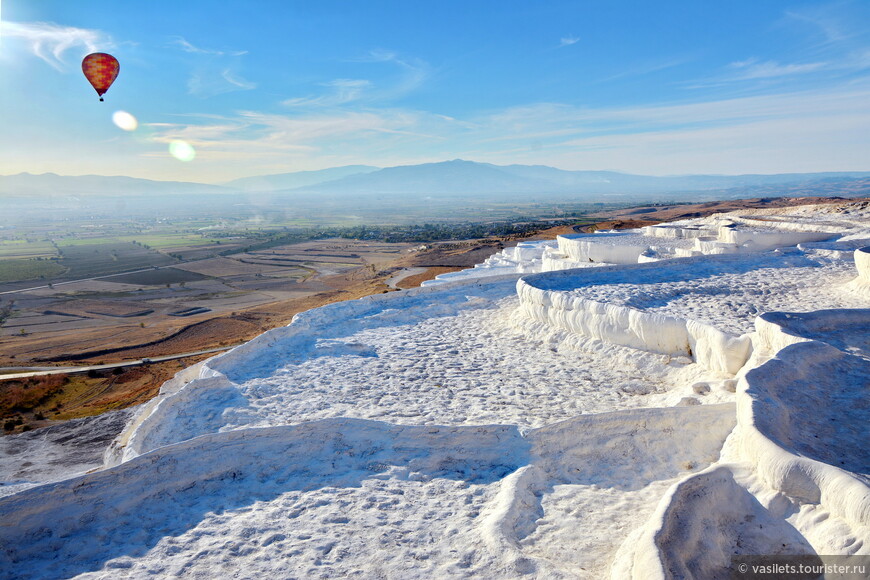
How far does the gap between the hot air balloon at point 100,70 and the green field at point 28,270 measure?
Result: 137 ft

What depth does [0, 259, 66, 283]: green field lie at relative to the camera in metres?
50.2

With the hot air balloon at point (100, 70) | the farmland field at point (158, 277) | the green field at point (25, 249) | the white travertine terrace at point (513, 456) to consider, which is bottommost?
the farmland field at point (158, 277)

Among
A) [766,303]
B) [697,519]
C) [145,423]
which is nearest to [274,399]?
[145,423]

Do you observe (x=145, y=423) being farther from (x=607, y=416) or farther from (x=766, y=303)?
(x=766, y=303)

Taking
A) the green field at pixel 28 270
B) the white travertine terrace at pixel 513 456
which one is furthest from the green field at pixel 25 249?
the white travertine terrace at pixel 513 456

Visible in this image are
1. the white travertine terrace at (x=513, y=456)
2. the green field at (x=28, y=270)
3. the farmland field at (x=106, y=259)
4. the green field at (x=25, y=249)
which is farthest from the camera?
the green field at (x=25, y=249)

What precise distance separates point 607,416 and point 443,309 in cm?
682

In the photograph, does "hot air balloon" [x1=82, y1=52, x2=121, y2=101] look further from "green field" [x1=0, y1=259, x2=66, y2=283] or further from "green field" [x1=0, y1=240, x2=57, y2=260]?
"green field" [x1=0, y1=240, x2=57, y2=260]

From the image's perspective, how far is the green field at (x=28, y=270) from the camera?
5025cm

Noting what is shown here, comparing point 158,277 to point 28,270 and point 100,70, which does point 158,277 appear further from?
point 100,70

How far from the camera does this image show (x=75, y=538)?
14.4 feet

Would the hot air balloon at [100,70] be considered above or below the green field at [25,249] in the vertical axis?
above

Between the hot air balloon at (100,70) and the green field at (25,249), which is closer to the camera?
the hot air balloon at (100,70)

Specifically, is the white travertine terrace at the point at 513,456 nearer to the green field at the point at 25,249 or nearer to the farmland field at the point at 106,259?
the farmland field at the point at 106,259
